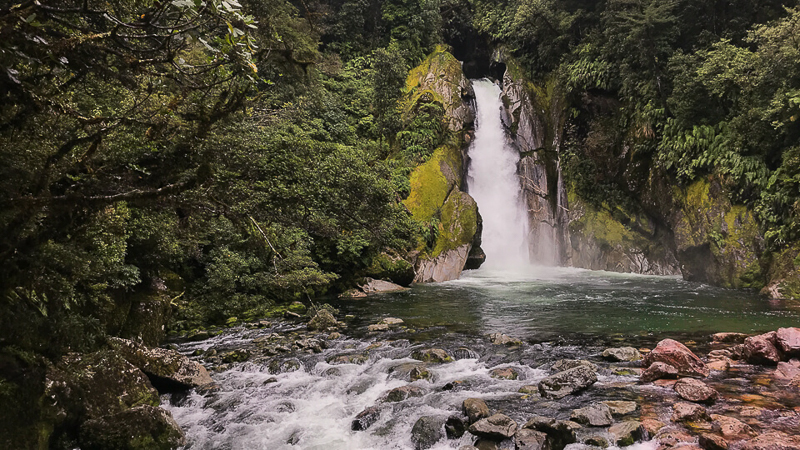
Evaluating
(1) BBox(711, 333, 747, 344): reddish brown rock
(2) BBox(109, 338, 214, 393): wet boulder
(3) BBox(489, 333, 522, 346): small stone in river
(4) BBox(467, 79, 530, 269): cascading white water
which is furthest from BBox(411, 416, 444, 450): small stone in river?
(4) BBox(467, 79, 530, 269): cascading white water

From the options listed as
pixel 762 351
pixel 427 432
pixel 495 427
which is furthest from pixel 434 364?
pixel 762 351

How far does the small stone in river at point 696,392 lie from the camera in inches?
208

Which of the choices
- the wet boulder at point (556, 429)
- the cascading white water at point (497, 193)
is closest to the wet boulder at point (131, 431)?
the wet boulder at point (556, 429)

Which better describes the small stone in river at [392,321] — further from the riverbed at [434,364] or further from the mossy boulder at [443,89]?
the mossy boulder at [443,89]

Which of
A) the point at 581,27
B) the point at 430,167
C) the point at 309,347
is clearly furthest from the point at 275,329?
the point at 581,27

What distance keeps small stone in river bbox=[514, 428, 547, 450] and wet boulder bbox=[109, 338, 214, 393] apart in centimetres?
493

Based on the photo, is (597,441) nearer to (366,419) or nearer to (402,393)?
(402,393)

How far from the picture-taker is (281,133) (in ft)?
31.9

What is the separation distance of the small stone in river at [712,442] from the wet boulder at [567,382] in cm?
169

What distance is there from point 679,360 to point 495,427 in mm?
3669

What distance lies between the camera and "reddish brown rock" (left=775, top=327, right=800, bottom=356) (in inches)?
260

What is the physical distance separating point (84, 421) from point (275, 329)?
18.3 feet

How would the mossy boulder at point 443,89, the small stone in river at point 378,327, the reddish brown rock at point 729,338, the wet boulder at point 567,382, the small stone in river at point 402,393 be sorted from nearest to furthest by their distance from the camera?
the wet boulder at point 567,382 < the small stone in river at point 402,393 < the reddish brown rock at point 729,338 < the small stone in river at point 378,327 < the mossy boulder at point 443,89

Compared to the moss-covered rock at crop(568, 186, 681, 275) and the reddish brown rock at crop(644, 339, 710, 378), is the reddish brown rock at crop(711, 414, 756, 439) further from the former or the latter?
the moss-covered rock at crop(568, 186, 681, 275)
